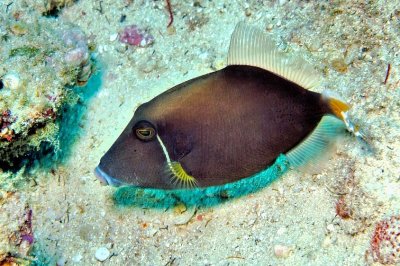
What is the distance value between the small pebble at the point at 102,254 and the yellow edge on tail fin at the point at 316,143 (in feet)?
7.07

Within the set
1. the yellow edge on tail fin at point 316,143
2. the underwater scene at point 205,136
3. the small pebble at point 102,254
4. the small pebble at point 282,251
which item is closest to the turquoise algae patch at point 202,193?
the underwater scene at point 205,136

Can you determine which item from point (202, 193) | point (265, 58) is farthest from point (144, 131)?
point (202, 193)

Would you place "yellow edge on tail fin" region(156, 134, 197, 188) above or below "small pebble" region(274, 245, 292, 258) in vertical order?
above

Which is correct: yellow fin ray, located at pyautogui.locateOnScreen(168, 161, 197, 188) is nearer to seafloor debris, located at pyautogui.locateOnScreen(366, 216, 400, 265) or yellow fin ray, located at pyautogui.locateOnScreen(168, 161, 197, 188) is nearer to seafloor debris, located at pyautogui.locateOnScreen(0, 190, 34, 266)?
seafloor debris, located at pyautogui.locateOnScreen(0, 190, 34, 266)

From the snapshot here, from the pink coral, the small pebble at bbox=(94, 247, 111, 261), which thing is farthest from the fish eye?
the pink coral

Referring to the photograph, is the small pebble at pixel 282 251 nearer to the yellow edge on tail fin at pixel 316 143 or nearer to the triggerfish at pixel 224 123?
the yellow edge on tail fin at pixel 316 143

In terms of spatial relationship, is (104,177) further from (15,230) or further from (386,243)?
(386,243)

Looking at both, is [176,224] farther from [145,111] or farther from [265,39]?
[265,39]

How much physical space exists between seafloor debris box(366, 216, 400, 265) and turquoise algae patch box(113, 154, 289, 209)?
97 cm

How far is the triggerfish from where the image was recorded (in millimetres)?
2555

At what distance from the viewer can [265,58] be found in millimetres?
2738

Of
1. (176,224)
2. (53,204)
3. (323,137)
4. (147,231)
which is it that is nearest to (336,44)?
(323,137)

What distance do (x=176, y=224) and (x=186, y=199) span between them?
0.88 feet

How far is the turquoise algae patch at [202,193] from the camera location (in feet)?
12.5
